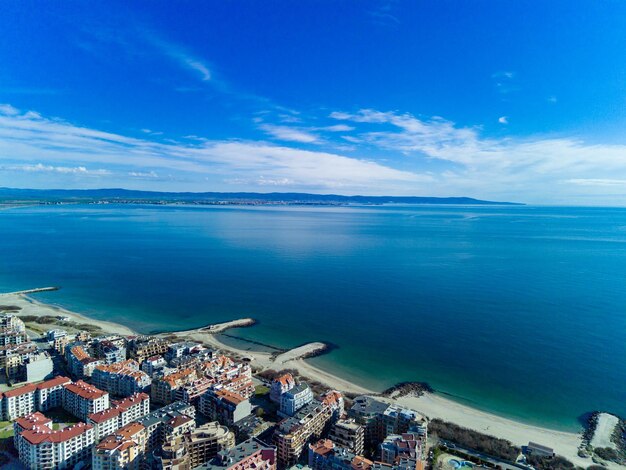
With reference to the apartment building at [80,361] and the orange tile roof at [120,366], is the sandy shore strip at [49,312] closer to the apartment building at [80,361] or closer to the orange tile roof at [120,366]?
the apartment building at [80,361]

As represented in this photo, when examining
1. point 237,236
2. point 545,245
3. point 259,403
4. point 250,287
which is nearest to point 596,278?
point 545,245

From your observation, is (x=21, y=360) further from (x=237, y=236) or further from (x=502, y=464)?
(x=237, y=236)

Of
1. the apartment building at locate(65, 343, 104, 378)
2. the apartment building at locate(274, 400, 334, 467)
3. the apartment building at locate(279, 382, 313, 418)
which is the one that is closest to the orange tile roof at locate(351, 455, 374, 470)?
the apartment building at locate(274, 400, 334, 467)

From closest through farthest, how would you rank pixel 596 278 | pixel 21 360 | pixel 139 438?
pixel 139 438, pixel 21 360, pixel 596 278

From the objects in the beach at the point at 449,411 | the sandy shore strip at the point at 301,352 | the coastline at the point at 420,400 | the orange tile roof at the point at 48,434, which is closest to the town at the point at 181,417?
the orange tile roof at the point at 48,434

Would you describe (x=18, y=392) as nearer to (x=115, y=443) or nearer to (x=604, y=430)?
(x=115, y=443)

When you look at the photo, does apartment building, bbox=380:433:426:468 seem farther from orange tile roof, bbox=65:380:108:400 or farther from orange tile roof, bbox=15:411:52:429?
orange tile roof, bbox=15:411:52:429
